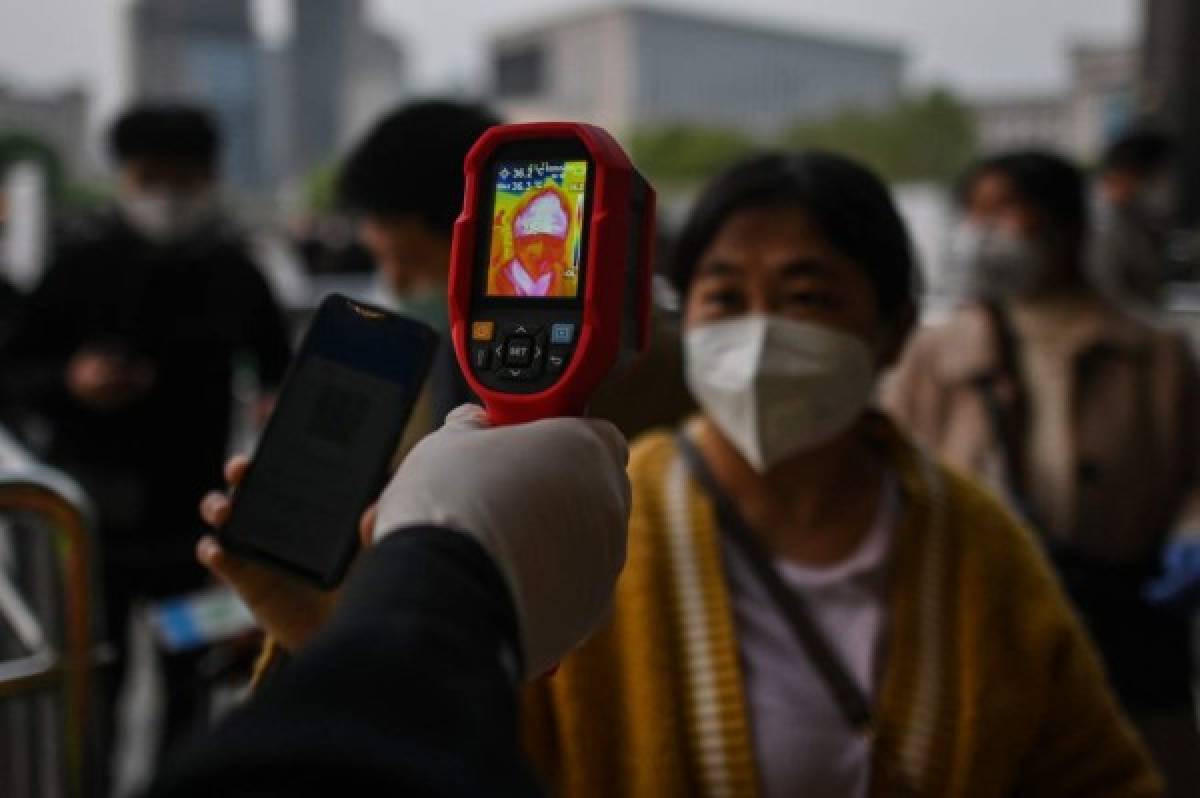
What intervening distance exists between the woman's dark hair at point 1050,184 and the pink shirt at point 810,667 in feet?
4.02

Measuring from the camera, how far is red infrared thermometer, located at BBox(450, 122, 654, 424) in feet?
1.62

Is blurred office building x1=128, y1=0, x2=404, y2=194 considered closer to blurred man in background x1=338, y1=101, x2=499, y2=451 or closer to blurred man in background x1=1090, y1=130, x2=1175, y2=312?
blurred man in background x1=338, y1=101, x2=499, y2=451

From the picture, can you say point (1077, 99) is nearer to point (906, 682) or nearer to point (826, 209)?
point (826, 209)

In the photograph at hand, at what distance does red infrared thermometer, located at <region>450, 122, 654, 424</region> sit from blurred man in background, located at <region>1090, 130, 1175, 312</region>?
3191 mm

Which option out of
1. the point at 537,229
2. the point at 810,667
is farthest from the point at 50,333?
the point at 537,229

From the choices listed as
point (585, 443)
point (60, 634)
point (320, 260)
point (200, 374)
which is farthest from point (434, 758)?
point (320, 260)

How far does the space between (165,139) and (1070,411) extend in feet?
5.94

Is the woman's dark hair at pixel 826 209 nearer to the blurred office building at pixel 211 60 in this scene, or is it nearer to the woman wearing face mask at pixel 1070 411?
the blurred office building at pixel 211 60

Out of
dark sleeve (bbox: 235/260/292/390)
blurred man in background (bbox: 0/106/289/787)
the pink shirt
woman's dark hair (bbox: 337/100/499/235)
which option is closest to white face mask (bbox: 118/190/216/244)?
blurred man in background (bbox: 0/106/289/787)

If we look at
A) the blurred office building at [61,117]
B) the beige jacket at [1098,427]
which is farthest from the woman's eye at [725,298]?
the beige jacket at [1098,427]

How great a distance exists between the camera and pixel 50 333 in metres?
2.40

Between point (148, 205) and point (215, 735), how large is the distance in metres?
2.35

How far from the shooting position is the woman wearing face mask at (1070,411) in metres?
1.89

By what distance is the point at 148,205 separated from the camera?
248 centimetres
